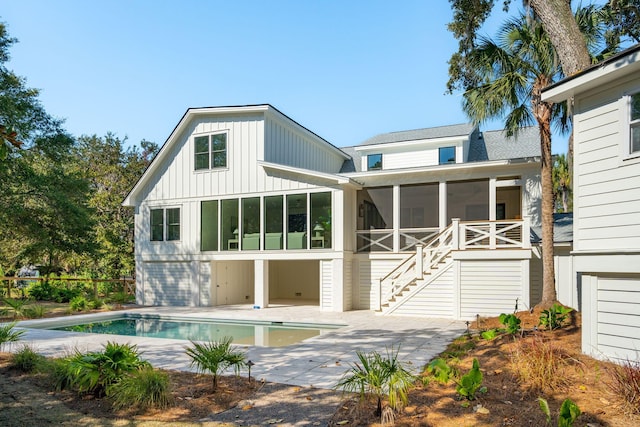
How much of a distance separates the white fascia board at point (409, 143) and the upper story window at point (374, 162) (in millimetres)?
357

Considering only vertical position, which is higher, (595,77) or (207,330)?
(595,77)

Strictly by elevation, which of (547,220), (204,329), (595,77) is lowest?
(204,329)

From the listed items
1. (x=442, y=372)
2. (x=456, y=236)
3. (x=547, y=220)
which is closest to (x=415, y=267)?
(x=456, y=236)

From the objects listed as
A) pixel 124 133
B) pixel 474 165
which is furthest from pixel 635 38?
pixel 124 133

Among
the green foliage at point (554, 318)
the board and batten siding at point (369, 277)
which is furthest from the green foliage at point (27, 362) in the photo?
the board and batten siding at point (369, 277)

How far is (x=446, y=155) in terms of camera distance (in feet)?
65.0

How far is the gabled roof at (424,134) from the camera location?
20281 millimetres

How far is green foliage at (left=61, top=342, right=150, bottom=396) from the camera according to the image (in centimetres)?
546

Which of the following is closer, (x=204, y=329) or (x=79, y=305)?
(x=204, y=329)

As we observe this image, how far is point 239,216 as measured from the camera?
688 inches

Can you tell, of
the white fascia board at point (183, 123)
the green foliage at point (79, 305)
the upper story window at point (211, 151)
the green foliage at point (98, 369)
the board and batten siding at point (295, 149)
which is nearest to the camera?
the green foliage at point (98, 369)

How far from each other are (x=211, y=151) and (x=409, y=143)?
9018mm

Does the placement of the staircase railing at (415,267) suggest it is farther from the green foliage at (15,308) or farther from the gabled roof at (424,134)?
the green foliage at (15,308)

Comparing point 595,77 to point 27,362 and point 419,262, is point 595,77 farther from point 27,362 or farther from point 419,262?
point 27,362
